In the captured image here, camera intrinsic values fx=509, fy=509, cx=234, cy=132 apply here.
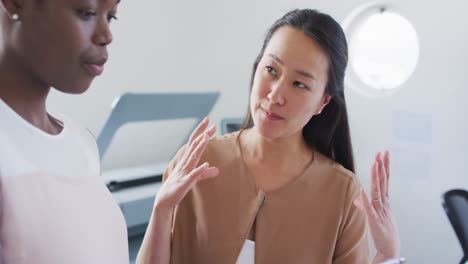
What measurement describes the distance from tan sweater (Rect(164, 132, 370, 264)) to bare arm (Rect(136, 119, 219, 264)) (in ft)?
0.21

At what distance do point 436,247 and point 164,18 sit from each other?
1.48 m

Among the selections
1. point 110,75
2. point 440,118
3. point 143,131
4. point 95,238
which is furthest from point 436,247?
point 95,238

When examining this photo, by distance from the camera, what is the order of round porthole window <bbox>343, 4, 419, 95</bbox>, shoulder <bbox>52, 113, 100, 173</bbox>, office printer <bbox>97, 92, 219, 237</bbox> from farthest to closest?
round porthole window <bbox>343, 4, 419, 95</bbox>, office printer <bbox>97, 92, 219, 237</bbox>, shoulder <bbox>52, 113, 100, 173</bbox>

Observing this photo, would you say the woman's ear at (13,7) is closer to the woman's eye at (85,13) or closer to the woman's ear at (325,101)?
the woman's eye at (85,13)

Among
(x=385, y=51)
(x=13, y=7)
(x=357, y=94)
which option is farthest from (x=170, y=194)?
(x=357, y=94)

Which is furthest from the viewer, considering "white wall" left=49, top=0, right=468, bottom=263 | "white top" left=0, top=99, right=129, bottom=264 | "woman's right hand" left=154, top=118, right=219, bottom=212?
"white wall" left=49, top=0, right=468, bottom=263

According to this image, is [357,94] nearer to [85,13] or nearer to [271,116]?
[271,116]

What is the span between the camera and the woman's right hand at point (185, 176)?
2.72 feet

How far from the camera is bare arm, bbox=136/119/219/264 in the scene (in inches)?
32.8

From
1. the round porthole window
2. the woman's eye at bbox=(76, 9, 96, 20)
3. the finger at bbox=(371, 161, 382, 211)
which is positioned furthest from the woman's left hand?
the round porthole window

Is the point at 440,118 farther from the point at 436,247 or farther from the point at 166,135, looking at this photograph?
the point at 166,135

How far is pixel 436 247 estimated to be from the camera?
6.17ft

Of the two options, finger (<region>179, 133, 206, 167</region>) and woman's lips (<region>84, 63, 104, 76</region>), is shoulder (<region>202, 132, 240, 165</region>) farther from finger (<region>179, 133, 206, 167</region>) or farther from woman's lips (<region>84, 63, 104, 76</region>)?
woman's lips (<region>84, 63, 104, 76</region>)

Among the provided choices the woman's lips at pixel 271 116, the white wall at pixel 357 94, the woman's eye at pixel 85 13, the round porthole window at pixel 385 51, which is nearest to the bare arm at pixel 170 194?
the woman's lips at pixel 271 116
